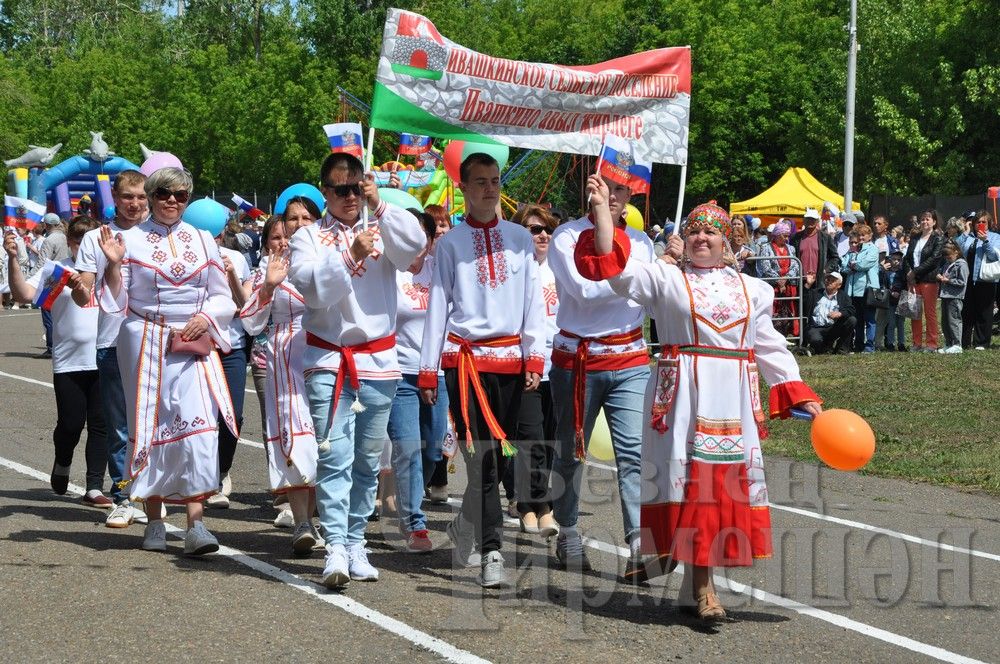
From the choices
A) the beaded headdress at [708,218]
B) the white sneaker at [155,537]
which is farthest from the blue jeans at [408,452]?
the beaded headdress at [708,218]

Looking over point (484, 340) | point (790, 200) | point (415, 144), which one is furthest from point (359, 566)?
point (790, 200)

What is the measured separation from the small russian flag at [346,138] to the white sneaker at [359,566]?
1.92 metres

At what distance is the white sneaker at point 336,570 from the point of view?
6.48 meters

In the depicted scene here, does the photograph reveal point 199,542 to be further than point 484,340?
Yes

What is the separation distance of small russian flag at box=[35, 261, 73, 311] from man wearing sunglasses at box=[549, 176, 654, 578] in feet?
8.81

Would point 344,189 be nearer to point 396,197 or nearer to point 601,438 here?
point 396,197

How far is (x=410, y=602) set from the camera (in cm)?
643

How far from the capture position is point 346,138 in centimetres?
698

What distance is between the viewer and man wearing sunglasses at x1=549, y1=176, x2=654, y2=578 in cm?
700

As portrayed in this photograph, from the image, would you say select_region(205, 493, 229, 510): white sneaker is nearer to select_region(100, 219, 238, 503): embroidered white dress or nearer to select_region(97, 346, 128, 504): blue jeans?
select_region(97, 346, 128, 504): blue jeans

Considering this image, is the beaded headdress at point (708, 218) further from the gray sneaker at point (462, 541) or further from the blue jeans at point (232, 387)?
the blue jeans at point (232, 387)

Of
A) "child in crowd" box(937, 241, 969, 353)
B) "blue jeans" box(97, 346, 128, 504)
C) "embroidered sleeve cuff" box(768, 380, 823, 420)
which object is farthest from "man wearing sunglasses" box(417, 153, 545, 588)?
"child in crowd" box(937, 241, 969, 353)

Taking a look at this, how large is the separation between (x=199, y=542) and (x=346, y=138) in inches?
87.2

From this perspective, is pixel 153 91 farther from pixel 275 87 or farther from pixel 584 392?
pixel 584 392
